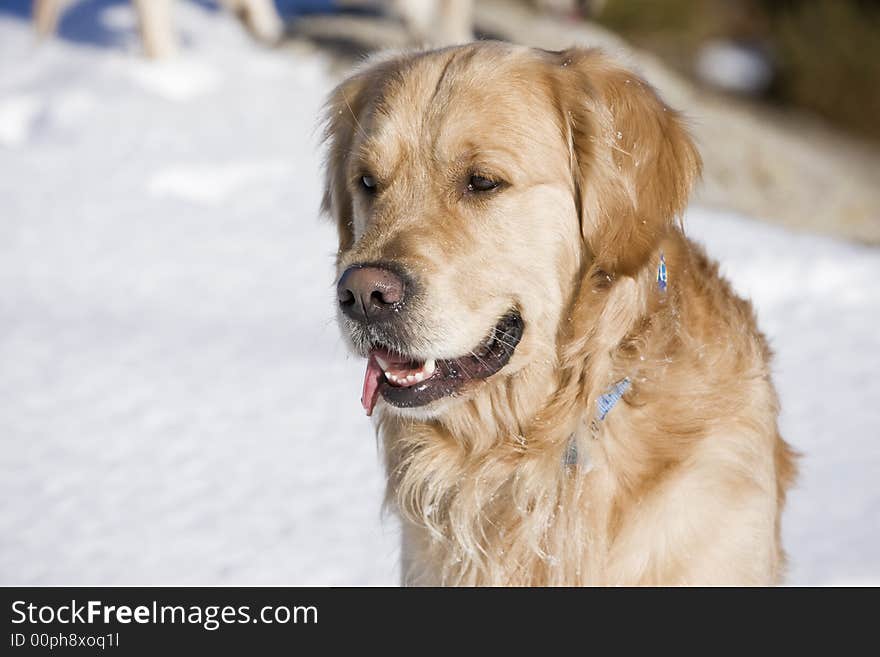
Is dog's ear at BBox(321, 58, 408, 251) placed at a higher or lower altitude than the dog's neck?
higher

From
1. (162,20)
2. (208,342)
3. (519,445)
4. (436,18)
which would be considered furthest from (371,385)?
(436,18)

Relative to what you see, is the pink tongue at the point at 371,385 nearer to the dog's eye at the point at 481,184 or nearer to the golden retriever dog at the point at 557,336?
the golden retriever dog at the point at 557,336

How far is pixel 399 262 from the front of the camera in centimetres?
242

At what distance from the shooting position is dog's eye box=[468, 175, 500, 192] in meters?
2.57

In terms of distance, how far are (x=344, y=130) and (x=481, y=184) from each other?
0.73 m

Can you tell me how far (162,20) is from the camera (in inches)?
335

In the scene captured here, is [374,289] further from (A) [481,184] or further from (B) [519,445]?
(B) [519,445]

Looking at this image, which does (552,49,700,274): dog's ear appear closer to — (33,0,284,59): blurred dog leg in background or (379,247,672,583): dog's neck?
(379,247,672,583): dog's neck

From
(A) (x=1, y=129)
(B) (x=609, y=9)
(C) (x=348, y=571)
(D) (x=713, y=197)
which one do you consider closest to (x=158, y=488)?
(C) (x=348, y=571)

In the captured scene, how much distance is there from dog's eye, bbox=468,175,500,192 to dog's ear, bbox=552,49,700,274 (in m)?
0.26

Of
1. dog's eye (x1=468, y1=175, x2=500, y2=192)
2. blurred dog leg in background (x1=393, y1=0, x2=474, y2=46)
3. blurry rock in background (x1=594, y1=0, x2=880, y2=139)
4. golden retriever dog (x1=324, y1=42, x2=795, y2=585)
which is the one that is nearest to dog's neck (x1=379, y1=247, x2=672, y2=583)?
golden retriever dog (x1=324, y1=42, x2=795, y2=585)

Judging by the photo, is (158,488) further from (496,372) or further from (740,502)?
(740,502)

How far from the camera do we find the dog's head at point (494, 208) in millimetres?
2461
